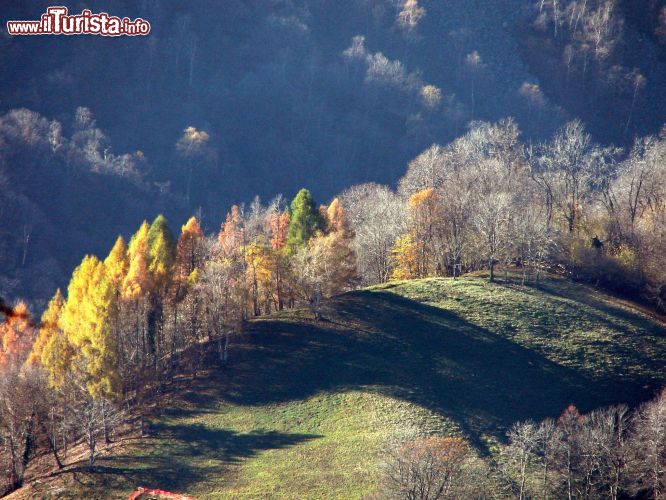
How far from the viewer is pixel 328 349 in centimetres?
6506

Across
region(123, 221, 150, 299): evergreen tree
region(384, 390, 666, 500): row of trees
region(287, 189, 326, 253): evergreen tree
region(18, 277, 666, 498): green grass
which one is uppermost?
region(287, 189, 326, 253): evergreen tree

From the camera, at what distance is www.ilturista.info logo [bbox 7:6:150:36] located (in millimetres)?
179250

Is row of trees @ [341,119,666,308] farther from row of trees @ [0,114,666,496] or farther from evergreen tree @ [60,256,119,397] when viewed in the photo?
Result: evergreen tree @ [60,256,119,397]

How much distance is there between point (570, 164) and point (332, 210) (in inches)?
1479

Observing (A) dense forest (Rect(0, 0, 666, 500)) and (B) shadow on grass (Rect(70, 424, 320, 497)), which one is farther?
(B) shadow on grass (Rect(70, 424, 320, 497))

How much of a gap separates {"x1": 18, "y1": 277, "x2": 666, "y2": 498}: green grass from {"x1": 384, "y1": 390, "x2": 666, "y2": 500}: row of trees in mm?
3782

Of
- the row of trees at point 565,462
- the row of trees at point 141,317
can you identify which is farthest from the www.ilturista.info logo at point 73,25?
the row of trees at point 565,462

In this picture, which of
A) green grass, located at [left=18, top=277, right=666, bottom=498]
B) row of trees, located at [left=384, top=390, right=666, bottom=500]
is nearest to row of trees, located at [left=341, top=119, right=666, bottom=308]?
green grass, located at [left=18, top=277, right=666, bottom=498]

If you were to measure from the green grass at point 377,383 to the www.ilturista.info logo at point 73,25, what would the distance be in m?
143

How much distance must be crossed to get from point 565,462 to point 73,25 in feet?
625

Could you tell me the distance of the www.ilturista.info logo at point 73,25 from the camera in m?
179

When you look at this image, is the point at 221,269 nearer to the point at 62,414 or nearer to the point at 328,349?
the point at 328,349

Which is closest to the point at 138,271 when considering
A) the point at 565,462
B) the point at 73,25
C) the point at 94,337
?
the point at 94,337

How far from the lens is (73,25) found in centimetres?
19262
